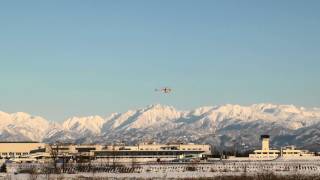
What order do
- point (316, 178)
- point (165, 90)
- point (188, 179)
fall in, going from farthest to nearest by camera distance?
point (165, 90), point (188, 179), point (316, 178)

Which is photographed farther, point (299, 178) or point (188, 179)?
point (188, 179)

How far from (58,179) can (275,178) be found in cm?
2247

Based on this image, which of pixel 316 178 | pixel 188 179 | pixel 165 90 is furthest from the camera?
pixel 165 90

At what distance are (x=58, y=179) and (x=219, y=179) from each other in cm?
1686

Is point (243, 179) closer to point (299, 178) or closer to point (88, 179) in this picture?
point (299, 178)

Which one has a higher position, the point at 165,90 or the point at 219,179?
the point at 165,90

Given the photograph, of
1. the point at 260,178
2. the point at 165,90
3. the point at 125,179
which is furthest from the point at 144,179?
the point at 165,90

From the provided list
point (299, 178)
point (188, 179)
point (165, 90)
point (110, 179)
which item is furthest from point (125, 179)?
point (165, 90)

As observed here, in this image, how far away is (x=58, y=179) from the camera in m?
71.9

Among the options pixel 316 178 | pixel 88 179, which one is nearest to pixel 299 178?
pixel 316 178

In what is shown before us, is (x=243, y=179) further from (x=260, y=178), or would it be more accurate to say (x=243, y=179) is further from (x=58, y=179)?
(x=58, y=179)

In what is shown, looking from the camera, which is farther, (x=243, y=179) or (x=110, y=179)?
(x=110, y=179)

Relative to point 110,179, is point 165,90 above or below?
above

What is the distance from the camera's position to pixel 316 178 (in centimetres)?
6638
